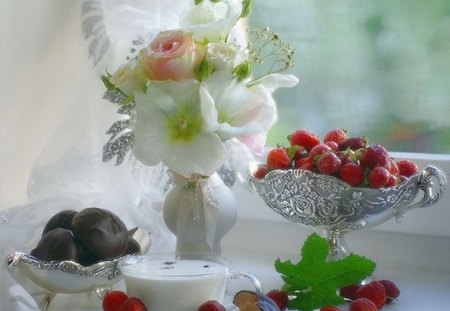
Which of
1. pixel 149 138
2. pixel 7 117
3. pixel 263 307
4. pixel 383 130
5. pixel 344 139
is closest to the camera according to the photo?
pixel 263 307

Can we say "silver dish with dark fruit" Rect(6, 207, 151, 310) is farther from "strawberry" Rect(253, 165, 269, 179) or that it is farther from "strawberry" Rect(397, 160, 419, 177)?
"strawberry" Rect(397, 160, 419, 177)

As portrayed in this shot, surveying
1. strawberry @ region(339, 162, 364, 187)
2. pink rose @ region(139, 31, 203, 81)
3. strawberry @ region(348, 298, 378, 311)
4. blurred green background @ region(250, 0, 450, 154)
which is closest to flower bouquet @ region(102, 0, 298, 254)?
pink rose @ region(139, 31, 203, 81)

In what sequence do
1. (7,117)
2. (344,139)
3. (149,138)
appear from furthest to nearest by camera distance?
(7,117)
(344,139)
(149,138)

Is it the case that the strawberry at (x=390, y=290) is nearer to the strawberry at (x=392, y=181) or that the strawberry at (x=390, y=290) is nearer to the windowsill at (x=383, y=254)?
the windowsill at (x=383, y=254)

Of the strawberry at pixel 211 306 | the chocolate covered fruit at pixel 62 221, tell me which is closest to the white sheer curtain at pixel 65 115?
the chocolate covered fruit at pixel 62 221

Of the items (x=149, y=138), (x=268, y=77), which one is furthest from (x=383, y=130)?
(x=149, y=138)

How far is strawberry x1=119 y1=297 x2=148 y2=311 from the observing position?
757 mm

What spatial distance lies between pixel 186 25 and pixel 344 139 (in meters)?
0.26

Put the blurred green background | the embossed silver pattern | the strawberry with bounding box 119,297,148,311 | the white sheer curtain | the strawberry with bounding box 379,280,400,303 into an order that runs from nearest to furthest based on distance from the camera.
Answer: the strawberry with bounding box 119,297,148,311
the embossed silver pattern
the strawberry with bounding box 379,280,400,303
the white sheer curtain
the blurred green background

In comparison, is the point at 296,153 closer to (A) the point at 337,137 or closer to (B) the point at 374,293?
(A) the point at 337,137

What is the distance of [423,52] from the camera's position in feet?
4.12

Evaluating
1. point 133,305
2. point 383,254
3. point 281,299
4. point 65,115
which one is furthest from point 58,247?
point 383,254

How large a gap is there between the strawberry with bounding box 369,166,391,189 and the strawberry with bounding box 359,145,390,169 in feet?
0.04

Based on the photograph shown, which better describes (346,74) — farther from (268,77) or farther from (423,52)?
(268,77)
